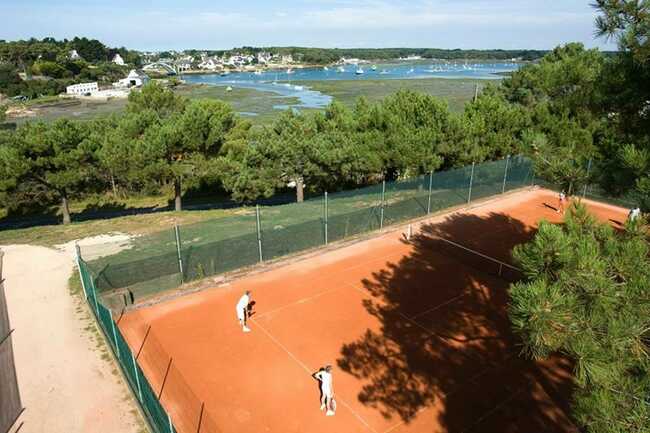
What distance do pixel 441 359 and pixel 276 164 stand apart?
16.6m

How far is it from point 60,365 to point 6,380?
8.78ft

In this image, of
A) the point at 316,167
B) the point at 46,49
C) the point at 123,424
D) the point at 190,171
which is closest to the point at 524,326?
the point at 123,424

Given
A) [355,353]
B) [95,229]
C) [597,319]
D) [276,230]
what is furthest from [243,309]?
[95,229]

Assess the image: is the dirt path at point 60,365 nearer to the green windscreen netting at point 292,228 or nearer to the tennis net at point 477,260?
the green windscreen netting at point 292,228

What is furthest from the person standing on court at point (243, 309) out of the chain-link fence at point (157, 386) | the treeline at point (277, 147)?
the treeline at point (277, 147)

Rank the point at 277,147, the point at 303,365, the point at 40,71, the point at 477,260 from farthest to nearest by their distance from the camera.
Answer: the point at 40,71, the point at 277,147, the point at 477,260, the point at 303,365

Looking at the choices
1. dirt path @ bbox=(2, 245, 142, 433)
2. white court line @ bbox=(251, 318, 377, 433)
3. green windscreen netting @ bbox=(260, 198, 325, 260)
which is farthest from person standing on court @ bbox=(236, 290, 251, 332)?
green windscreen netting @ bbox=(260, 198, 325, 260)

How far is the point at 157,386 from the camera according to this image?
1039 centimetres

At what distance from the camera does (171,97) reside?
128ft

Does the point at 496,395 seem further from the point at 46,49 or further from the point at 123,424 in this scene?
the point at 46,49

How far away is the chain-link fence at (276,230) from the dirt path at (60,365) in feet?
5.25

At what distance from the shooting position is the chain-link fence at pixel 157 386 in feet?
29.5

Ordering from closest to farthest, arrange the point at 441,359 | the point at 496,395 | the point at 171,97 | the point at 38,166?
the point at 496,395, the point at 441,359, the point at 38,166, the point at 171,97

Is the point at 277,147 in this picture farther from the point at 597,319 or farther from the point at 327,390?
the point at 597,319
